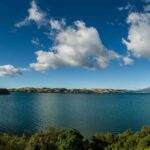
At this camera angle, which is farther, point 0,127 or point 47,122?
point 47,122

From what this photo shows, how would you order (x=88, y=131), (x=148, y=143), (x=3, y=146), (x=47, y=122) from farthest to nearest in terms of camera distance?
1. (x=47, y=122)
2. (x=88, y=131)
3. (x=148, y=143)
4. (x=3, y=146)

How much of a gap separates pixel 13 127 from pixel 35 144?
52.1 metres

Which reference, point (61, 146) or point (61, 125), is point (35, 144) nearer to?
point (61, 146)

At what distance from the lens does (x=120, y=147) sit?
133 ft

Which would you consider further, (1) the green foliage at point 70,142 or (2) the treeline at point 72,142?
(1) the green foliage at point 70,142

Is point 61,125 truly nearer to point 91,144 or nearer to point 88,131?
point 88,131

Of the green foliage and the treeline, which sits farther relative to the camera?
the green foliage

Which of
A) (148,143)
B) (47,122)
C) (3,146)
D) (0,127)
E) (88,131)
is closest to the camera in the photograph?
(3,146)

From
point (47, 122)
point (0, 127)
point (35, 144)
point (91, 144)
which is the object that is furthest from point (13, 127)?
point (35, 144)

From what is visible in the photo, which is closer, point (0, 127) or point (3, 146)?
point (3, 146)

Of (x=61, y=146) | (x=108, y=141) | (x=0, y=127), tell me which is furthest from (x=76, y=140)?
(x=0, y=127)

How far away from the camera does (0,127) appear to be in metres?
81.6

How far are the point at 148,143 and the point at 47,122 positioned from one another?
58066 mm

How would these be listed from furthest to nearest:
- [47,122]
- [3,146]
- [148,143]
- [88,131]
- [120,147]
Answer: [47,122] < [88,131] < [120,147] < [148,143] < [3,146]
